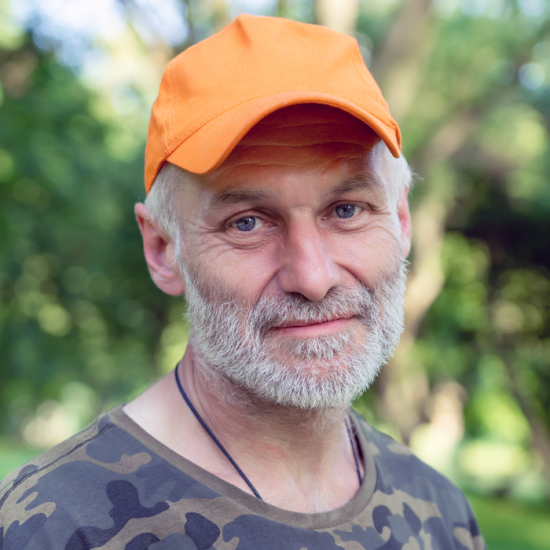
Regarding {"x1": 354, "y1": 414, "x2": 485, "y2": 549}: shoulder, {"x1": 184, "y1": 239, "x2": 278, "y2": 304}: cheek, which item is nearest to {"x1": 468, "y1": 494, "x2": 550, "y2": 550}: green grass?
{"x1": 354, "y1": 414, "x2": 485, "y2": 549}: shoulder

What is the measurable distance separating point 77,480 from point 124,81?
1190cm

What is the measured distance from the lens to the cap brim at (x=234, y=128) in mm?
1354

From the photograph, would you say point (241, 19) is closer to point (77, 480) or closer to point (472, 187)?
point (77, 480)

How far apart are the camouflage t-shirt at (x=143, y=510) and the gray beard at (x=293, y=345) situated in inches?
10.9

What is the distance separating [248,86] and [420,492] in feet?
4.37

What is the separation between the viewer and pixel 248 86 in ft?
4.77

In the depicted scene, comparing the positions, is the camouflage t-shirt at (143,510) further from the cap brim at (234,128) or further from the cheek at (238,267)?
the cap brim at (234,128)

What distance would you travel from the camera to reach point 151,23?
21.5 ft

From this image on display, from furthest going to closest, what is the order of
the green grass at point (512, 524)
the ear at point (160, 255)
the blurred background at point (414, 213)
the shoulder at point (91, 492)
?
the green grass at point (512, 524), the blurred background at point (414, 213), the ear at point (160, 255), the shoulder at point (91, 492)

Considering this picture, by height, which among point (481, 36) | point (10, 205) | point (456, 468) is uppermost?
point (481, 36)

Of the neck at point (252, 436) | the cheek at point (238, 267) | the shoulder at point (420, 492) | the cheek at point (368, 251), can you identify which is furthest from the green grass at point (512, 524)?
the cheek at point (238, 267)

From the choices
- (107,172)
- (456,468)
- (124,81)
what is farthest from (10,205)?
(456,468)

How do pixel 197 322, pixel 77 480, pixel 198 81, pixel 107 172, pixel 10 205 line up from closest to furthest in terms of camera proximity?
pixel 77 480 < pixel 198 81 < pixel 197 322 < pixel 10 205 < pixel 107 172

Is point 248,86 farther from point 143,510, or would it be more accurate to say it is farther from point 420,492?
point 420,492
